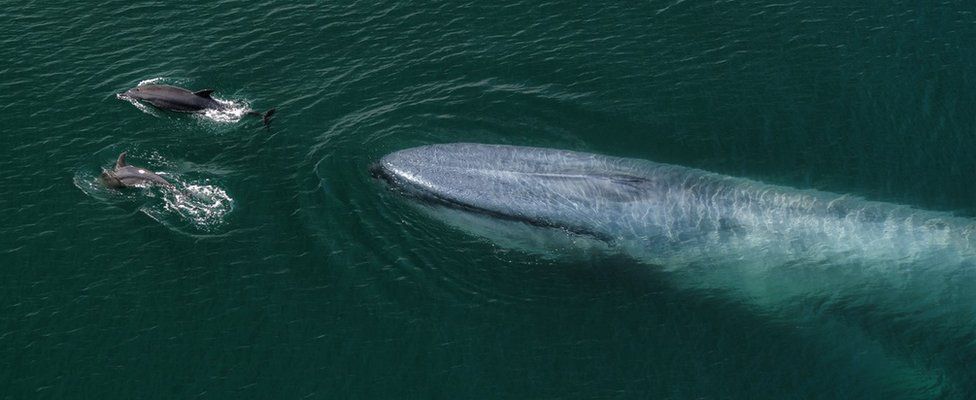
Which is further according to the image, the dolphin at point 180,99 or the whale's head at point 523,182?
the dolphin at point 180,99

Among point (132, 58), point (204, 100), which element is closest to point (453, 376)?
point (204, 100)

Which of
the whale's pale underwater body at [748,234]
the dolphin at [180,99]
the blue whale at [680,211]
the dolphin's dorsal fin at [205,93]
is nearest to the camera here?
the whale's pale underwater body at [748,234]

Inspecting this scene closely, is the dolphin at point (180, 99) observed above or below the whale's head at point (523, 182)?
above

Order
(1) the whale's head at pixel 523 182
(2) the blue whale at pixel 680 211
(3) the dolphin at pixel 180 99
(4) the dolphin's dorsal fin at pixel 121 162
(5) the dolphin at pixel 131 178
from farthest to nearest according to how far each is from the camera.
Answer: (3) the dolphin at pixel 180 99, (4) the dolphin's dorsal fin at pixel 121 162, (5) the dolphin at pixel 131 178, (1) the whale's head at pixel 523 182, (2) the blue whale at pixel 680 211

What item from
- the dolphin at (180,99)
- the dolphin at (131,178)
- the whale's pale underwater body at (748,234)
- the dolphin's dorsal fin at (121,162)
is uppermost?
the dolphin at (180,99)

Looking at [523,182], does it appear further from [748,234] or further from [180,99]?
[180,99]

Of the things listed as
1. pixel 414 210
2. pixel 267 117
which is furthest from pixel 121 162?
pixel 414 210

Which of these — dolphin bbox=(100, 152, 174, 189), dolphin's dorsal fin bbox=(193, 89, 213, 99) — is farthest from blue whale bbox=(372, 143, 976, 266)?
dolphin's dorsal fin bbox=(193, 89, 213, 99)

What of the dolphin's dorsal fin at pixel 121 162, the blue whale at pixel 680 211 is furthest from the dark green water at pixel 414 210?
the blue whale at pixel 680 211

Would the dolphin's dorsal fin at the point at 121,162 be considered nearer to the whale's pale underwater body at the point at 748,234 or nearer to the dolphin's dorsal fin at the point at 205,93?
the dolphin's dorsal fin at the point at 205,93
